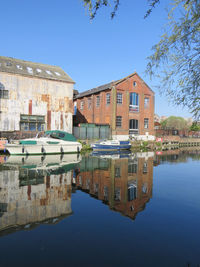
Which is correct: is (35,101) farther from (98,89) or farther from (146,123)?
(146,123)

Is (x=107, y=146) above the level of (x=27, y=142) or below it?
below

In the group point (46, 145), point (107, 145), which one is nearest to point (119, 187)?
point (46, 145)

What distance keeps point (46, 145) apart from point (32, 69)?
35.5ft

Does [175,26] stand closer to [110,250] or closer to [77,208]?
[110,250]

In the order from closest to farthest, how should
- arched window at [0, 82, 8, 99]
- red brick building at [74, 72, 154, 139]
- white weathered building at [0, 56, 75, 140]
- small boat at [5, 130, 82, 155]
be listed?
small boat at [5, 130, 82, 155], arched window at [0, 82, 8, 99], white weathered building at [0, 56, 75, 140], red brick building at [74, 72, 154, 139]

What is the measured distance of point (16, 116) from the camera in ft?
75.8

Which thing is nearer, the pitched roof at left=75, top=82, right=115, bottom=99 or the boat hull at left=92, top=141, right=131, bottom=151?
the boat hull at left=92, top=141, right=131, bottom=151

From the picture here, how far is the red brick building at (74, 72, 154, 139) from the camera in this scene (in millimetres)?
30594

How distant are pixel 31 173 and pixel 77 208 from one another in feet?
19.0

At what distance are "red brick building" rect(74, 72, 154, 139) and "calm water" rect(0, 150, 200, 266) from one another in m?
21.2

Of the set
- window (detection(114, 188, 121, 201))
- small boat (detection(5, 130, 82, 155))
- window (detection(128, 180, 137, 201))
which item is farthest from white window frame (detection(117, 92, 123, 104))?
window (detection(114, 188, 121, 201))

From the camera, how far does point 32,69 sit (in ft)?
82.1

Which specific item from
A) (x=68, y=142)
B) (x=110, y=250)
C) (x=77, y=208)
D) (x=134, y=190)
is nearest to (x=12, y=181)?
(x=77, y=208)

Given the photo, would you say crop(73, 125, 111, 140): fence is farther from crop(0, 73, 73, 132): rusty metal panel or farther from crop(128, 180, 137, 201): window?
crop(128, 180, 137, 201): window
